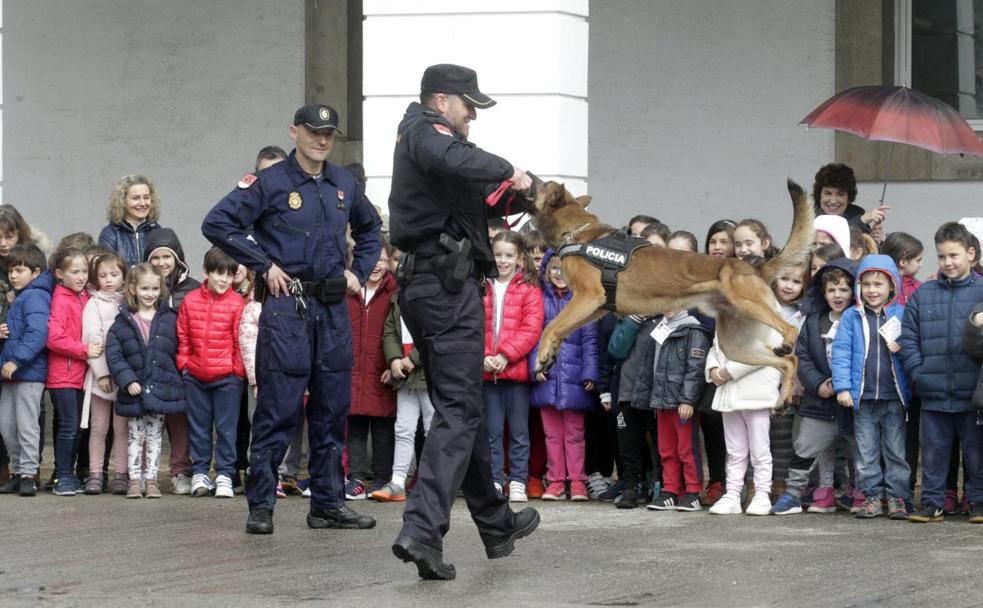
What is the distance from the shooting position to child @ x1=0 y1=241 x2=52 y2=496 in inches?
422

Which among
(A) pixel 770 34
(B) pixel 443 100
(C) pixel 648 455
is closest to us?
(B) pixel 443 100

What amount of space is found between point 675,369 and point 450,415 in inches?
117

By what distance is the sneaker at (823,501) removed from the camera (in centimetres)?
989

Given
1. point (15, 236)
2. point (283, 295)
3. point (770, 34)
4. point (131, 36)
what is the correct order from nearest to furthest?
point (283, 295)
point (15, 236)
point (770, 34)
point (131, 36)

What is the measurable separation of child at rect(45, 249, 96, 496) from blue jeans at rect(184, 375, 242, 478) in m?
0.70

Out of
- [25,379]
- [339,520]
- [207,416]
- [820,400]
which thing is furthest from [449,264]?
[25,379]

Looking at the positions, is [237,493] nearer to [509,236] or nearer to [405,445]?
[405,445]

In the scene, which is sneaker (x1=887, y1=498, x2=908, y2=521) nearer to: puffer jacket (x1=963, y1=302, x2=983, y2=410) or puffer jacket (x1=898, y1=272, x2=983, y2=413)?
puffer jacket (x1=898, y1=272, x2=983, y2=413)

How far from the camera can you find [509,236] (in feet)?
35.3

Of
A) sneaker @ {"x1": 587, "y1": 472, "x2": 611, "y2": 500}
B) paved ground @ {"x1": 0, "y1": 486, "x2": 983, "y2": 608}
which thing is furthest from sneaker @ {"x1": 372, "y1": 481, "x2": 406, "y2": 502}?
sneaker @ {"x1": 587, "y1": 472, "x2": 611, "y2": 500}

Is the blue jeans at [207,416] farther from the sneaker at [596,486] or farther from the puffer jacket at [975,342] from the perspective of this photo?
the puffer jacket at [975,342]

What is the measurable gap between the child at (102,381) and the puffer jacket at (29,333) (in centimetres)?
26

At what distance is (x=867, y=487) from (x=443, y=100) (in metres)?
3.67

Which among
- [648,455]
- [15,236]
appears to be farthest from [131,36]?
[648,455]
